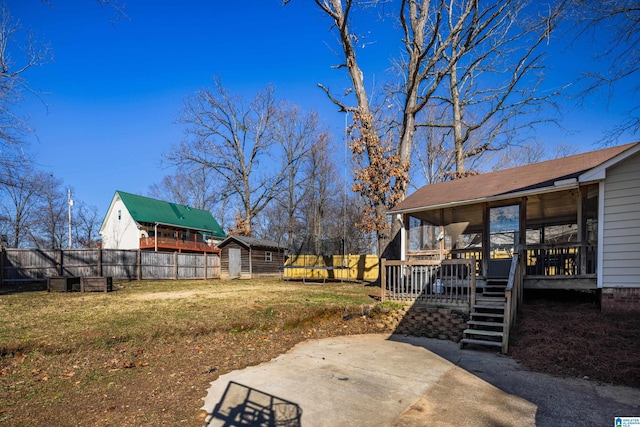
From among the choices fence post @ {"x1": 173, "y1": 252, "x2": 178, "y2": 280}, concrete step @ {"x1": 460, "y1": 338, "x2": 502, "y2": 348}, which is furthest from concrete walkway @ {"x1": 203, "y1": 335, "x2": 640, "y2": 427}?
fence post @ {"x1": 173, "y1": 252, "x2": 178, "y2": 280}

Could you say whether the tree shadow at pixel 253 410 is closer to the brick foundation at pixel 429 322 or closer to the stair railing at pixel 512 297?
the stair railing at pixel 512 297

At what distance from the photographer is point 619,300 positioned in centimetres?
725

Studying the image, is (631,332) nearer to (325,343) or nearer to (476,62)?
(325,343)

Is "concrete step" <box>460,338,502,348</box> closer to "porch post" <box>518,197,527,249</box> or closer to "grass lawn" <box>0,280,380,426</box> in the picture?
"grass lawn" <box>0,280,380,426</box>

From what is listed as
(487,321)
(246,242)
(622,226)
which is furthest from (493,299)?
(246,242)

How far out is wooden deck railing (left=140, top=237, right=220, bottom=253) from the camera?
28406 mm

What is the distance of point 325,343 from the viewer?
7039 mm

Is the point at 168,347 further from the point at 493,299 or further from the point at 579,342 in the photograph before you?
the point at 579,342

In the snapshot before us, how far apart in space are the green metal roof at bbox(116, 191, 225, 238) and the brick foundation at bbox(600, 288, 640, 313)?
29.6 m

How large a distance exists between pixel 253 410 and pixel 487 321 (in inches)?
225

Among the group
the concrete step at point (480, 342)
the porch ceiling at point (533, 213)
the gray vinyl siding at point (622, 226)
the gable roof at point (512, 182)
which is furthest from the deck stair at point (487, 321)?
the porch ceiling at point (533, 213)

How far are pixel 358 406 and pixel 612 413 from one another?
2813 millimetres

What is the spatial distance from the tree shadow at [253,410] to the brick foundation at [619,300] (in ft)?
23.9

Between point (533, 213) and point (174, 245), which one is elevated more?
point (533, 213)
